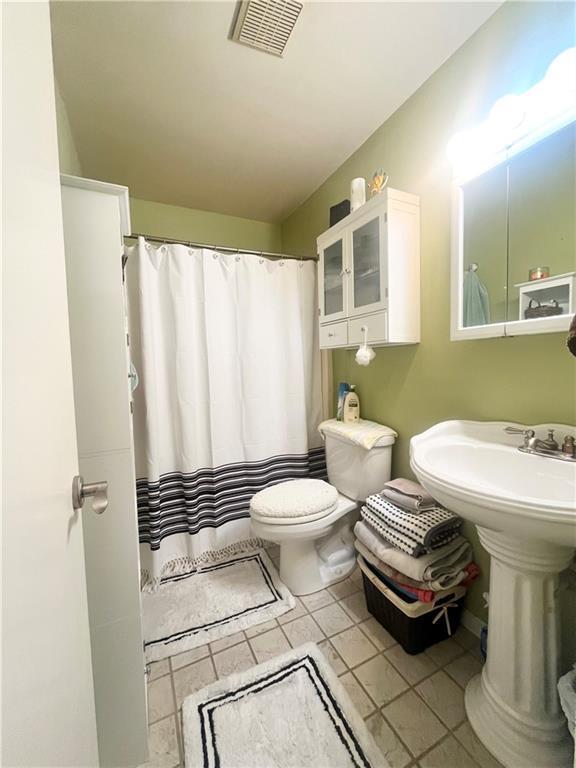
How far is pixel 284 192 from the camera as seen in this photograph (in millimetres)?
2059

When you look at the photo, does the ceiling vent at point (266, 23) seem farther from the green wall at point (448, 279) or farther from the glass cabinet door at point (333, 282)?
the glass cabinet door at point (333, 282)

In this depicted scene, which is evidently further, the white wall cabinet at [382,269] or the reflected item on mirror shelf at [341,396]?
the reflected item on mirror shelf at [341,396]

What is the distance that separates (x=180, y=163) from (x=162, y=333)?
100cm

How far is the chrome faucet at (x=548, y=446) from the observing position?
2.77 feet

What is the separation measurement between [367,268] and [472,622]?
61.1 inches

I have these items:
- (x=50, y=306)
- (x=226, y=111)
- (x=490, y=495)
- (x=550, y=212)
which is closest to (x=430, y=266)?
(x=550, y=212)

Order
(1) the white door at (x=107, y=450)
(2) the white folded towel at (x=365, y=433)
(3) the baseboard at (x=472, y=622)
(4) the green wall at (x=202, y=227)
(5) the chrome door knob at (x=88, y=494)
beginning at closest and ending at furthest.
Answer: (5) the chrome door knob at (x=88, y=494), (1) the white door at (x=107, y=450), (3) the baseboard at (x=472, y=622), (2) the white folded towel at (x=365, y=433), (4) the green wall at (x=202, y=227)

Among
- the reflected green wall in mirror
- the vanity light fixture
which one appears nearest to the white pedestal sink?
the reflected green wall in mirror

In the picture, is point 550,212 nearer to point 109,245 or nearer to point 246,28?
point 246,28

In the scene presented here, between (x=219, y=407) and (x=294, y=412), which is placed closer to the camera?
(x=219, y=407)

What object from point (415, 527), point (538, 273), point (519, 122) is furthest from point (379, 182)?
point (415, 527)

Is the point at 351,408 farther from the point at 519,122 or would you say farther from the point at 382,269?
the point at 519,122

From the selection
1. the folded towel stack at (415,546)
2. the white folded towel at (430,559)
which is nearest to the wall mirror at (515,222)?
the folded towel stack at (415,546)

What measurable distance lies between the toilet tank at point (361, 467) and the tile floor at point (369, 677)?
0.50 m
